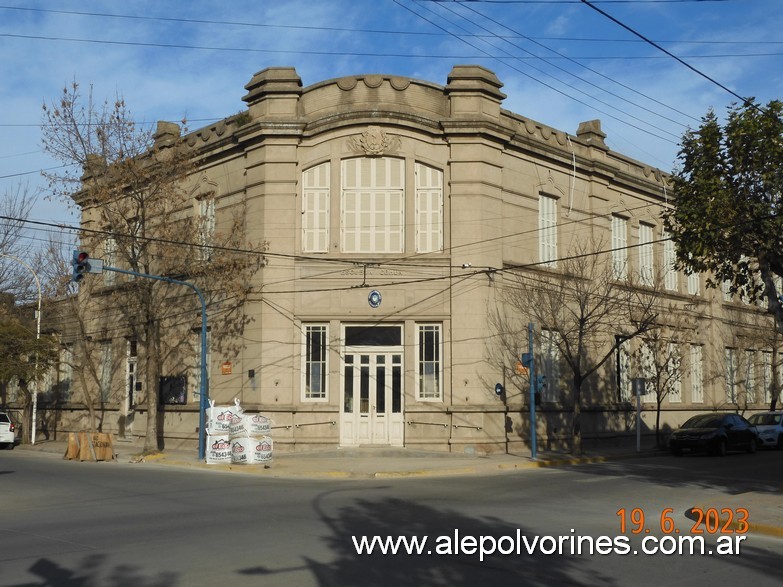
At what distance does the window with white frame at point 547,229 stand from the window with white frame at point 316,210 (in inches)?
325

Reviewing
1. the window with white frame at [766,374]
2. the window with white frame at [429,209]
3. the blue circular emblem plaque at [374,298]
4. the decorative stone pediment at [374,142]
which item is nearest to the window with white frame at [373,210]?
the decorative stone pediment at [374,142]

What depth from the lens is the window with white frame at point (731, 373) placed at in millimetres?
41469

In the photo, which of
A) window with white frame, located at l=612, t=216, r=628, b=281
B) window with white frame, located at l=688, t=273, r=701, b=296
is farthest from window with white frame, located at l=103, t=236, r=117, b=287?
window with white frame, located at l=688, t=273, r=701, b=296

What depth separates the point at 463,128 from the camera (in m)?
28.3

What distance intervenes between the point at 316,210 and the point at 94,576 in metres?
20.4

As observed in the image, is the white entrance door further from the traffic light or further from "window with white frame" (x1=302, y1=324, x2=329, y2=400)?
the traffic light

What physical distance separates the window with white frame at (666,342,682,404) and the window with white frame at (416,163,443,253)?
11.4 meters

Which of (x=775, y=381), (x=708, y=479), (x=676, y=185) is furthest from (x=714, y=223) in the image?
(x=775, y=381)

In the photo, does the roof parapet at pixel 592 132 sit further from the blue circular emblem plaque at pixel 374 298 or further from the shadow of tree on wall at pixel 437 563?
the shadow of tree on wall at pixel 437 563

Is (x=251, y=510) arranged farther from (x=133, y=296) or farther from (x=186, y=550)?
(x=133, y=296)

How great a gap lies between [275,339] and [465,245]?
7139 millimetres

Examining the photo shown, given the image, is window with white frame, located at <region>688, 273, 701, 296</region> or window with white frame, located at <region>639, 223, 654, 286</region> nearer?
window with white frame, located at <region>639, 223, 654, 286</region>

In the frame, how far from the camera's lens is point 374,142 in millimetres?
28359

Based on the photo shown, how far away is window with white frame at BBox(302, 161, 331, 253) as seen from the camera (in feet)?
93.7
